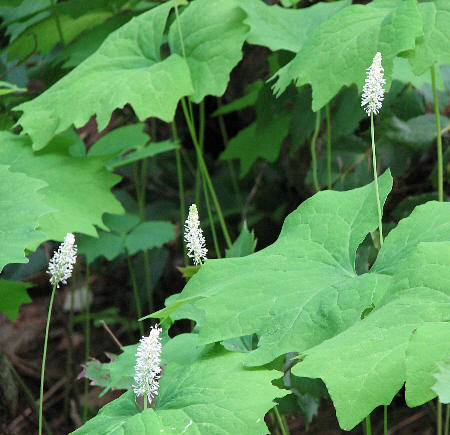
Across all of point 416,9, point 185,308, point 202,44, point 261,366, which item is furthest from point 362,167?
point 261,366

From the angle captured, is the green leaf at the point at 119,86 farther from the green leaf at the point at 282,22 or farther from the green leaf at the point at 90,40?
the green leaf at the point at 90,40

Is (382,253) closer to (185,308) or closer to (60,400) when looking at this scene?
(185,308)

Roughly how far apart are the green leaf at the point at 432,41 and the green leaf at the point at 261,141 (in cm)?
95

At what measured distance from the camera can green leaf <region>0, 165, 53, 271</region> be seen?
4.25 ft

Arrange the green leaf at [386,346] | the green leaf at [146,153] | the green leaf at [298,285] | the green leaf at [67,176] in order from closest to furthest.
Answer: the green leaf at [386,346]
the green leaf at [298,285]
the green leaf at [67,176]
the green leaf at [146,153]

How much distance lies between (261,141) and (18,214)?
123cm

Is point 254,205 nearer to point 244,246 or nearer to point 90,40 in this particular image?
point 90,40

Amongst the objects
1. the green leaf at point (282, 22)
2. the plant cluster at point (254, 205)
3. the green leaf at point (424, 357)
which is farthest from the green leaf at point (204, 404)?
the green leaf at point (282, 22)

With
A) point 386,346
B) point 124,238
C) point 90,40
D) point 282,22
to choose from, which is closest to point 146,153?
point 124,238

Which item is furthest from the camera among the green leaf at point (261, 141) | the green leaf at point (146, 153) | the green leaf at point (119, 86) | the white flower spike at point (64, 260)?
the green leaf at point (261, 141)

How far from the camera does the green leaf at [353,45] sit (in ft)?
4.59

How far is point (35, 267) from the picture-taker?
105 inches

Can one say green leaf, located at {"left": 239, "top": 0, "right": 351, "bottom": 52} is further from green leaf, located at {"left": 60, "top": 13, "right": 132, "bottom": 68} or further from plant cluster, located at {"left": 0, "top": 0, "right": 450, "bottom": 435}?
green leaf, located at {"left": 60, "top": 13, "right": 132, "bottom": 68}

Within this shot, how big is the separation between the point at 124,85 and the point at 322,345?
104cm
